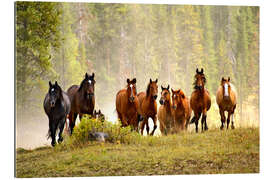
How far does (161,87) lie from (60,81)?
200 cm

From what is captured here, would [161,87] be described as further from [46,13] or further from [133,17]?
[46,13]

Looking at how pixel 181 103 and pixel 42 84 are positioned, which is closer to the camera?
pixel 42 84

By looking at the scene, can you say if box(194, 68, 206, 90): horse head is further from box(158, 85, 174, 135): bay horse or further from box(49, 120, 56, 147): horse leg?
box(49, 120, 56, 147): horse leg

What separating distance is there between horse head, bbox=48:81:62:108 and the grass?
868 millimetres

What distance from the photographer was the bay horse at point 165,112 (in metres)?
10.6

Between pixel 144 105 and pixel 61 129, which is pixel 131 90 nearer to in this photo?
pixel 144 105

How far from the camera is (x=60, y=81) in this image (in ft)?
33.4

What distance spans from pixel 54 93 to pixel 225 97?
347cm

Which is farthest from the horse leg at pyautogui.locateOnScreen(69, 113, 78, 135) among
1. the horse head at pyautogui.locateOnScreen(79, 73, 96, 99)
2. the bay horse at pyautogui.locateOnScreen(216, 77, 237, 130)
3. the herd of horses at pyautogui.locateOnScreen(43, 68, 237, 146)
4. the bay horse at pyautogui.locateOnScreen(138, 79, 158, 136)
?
the bay horse at pyautogui.locateOnScreen(216, 77, 237, 130)

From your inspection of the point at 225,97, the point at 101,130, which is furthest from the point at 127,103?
the point at 225,97

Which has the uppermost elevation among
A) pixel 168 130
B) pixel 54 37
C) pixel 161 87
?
pixel 54 37

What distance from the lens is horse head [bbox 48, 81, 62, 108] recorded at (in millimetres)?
9961
